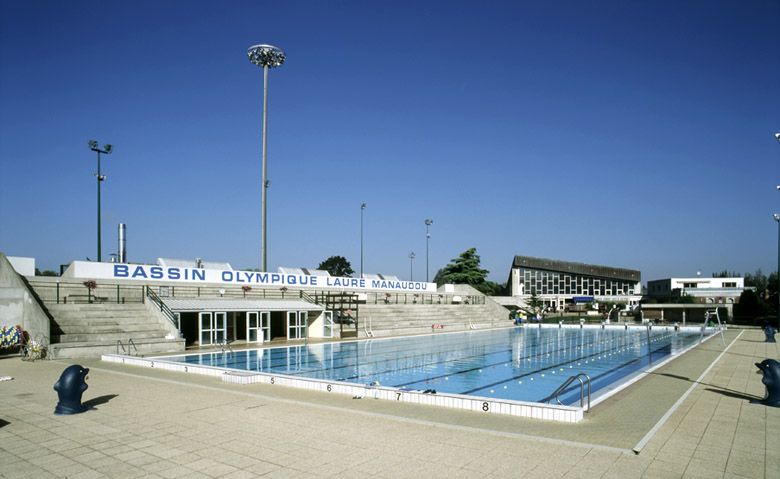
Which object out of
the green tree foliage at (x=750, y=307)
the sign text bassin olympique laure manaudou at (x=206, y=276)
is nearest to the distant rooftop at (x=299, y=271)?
the sign text bassin olympique laure manaudou at (x=206, y=276)

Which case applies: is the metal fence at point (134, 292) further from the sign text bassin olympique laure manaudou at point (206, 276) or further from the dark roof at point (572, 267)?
the dark roof at point (572, 267)

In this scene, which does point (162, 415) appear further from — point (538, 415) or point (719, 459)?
point (719, 459)

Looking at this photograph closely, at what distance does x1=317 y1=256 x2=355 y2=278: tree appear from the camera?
84.2 meters

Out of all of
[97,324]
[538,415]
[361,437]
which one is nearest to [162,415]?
[361,437]

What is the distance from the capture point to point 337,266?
3334 inches

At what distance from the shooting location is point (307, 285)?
31.8 m

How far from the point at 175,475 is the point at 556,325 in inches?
1419

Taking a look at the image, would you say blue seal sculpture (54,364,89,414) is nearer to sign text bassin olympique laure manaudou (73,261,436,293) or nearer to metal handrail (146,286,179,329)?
metal handrail (146,286,179,329)

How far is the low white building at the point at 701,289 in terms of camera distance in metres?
55.2

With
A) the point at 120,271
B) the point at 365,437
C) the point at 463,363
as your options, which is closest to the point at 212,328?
the point at 120,271

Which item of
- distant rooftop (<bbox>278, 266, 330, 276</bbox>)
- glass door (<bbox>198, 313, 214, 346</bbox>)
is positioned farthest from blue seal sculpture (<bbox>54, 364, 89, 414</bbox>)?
distant rooftop (<bbox>278, 266, 330, 276</bbox>)

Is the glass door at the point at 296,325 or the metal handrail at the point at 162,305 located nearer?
the metal handrail at the point at 162,305

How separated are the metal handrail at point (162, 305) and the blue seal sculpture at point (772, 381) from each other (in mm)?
18011

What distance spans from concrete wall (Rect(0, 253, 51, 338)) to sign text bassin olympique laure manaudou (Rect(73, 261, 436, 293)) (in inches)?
176
